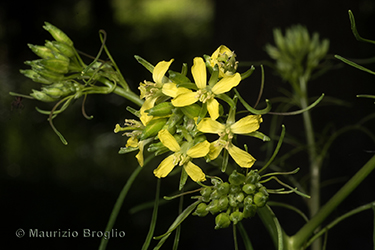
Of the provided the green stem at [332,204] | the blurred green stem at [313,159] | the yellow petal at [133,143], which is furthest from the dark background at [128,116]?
the yellow petal at [133,143]

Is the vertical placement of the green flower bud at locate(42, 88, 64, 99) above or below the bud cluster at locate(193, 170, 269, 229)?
above

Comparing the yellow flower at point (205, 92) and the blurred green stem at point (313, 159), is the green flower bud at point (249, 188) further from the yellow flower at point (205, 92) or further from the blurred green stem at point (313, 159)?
the blurred green stem at point (313, 159)

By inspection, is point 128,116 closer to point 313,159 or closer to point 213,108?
point 313,159

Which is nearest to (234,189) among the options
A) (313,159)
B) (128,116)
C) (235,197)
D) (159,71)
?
(235,197)

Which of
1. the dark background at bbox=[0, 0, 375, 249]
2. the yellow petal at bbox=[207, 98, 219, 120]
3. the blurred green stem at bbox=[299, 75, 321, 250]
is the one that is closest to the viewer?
the yellow petal at bbox=[207, 98, 219, 120]

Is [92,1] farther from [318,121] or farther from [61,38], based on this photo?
[61,38]

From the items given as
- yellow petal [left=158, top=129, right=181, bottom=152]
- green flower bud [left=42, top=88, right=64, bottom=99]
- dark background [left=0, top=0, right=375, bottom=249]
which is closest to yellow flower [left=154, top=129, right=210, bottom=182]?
yellow petal [left=158, top=129, right=181, bottom=152]

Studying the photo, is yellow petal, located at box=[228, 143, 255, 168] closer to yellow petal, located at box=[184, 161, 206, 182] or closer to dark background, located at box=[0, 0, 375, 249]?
yellow petal, located at box=[184, 161, 206, 182]

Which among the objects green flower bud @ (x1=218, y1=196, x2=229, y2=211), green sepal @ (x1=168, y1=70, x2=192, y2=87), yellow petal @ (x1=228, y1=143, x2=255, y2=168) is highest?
green sepal @ (x1=168, y1=70, x2=192, y2=87)
